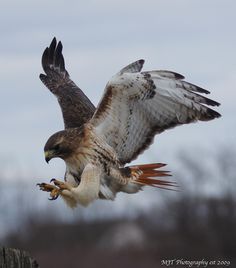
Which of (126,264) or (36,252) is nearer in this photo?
(126,264)

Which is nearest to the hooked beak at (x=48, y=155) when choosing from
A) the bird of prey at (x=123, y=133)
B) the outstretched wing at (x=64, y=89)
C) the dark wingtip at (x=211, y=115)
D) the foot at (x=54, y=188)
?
the bird of prey at (x=123, y=133)

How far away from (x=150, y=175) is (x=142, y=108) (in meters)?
0.69

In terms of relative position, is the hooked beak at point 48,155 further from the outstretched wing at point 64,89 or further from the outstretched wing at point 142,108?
the outstretched wing at point 64,89

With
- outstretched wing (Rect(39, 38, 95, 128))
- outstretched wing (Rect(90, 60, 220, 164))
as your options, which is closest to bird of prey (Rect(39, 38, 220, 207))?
outstretched wing (Rect(90, 60, 220, 164))

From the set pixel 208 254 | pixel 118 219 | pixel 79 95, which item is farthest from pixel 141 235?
pixel 79 95

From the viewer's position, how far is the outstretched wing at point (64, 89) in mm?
14305

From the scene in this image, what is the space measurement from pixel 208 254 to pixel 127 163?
32295mm

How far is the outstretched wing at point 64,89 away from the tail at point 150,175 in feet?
2.99

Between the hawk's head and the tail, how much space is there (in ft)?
2.30

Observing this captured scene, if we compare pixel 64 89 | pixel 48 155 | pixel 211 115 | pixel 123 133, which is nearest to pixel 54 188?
pixel 48 155

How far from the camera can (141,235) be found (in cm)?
6494

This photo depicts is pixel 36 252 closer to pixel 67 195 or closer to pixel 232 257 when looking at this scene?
pixel 232 257

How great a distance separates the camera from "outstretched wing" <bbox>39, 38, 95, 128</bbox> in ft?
46.9

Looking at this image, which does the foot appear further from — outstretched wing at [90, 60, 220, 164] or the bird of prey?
outstretched wing at [90, 60, 220, 164]
